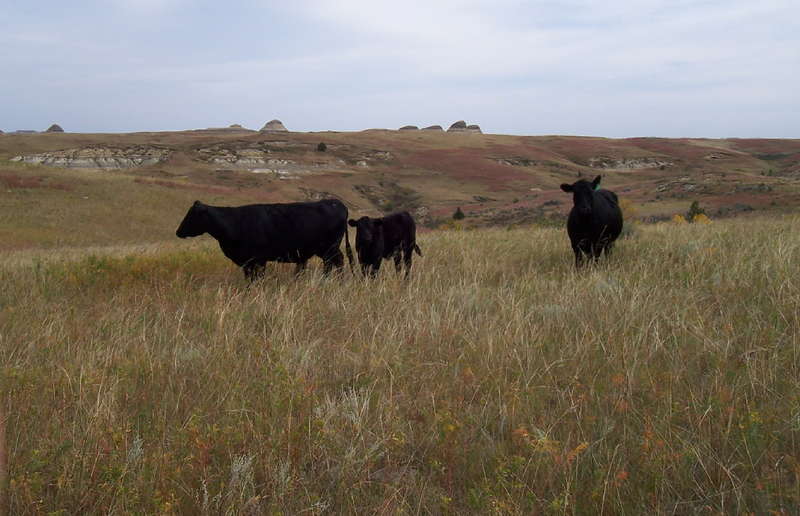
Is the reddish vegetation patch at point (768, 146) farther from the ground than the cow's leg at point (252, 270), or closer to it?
farther from the ground

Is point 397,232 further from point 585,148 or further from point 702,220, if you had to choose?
point 585,148

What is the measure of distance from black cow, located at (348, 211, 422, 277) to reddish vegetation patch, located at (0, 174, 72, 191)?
3587cm

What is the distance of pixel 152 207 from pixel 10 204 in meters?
7.64

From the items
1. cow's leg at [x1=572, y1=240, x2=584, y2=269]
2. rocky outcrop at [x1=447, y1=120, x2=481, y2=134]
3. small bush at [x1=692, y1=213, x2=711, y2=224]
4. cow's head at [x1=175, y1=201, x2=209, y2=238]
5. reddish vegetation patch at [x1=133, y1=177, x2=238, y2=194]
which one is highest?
rocky outcrop at [x1=447, y1=120, x2=481, y2=134]

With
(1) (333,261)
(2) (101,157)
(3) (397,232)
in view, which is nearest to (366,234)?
(3) (397,232)

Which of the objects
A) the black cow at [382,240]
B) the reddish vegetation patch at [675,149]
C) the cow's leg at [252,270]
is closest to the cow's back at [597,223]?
the black cow at [382,240]

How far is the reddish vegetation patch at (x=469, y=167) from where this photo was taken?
62125 mm

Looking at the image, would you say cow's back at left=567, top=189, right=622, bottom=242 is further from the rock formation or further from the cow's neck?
the rock formation

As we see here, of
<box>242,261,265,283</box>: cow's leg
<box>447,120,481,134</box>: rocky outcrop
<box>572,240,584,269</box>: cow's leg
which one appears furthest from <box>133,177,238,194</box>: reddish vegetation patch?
<box>447,120,481,134</box>: rocky outcrop

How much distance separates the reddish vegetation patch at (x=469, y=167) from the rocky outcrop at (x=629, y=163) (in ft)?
53.3

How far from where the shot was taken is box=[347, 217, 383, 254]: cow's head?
8.75 meters

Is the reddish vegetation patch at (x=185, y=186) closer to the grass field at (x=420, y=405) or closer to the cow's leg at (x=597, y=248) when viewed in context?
the cow's leg at (x=597, y=248)

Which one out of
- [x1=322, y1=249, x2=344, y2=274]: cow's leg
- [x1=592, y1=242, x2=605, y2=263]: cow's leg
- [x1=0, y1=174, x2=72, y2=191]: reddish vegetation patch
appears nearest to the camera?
[x1=592, y1=242, x2=605, y2=263]: cow's leg

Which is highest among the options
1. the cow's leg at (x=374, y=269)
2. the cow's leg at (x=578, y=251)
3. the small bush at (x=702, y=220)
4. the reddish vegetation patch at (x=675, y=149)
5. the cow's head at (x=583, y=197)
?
the reddish vegetation patch at (x=675, y=149)
